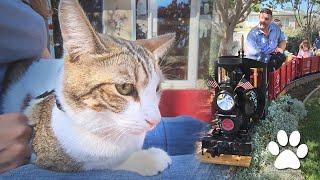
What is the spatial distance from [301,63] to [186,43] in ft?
2.49

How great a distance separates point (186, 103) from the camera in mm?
1930

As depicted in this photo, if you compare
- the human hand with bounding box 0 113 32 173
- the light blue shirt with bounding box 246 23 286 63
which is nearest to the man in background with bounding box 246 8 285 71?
the light blue shirt with bounding box 246 23 286 63

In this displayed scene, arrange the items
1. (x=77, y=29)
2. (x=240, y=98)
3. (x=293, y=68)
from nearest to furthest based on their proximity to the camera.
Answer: (x=77, y=29) → (x=240, y=98) → (x=293, y=68)

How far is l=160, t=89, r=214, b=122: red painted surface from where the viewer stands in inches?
73.0

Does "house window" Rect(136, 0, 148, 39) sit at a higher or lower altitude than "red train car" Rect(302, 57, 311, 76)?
higher

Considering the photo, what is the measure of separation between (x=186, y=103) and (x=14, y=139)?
667 millimetres

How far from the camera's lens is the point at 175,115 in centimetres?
189

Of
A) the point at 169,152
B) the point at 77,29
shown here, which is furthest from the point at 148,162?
the point at 77,29

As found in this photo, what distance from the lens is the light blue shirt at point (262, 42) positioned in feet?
7.13

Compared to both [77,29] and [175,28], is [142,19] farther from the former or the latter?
[77,29]

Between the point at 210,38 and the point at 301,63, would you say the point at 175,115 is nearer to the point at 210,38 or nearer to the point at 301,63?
the point at 210,38

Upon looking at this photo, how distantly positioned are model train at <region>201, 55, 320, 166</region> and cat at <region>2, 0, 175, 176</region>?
34 cm

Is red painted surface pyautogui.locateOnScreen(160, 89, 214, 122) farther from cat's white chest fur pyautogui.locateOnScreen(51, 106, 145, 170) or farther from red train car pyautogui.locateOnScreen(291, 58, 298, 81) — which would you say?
red train car pyautogui.locateOnScreen(291, 58, 298, 81)

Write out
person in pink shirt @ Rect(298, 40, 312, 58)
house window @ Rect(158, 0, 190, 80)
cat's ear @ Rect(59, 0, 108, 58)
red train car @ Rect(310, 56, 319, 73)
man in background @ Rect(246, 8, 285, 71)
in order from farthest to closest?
1. red train car @ Rect(310, 56, 319, 73)
2. person in pink shirt @ Rect(298, 40, 312, 58)
3. man in background @ Rect(246, 8, 285, 71)
4. house window @ Rect(158, 0, 190, 80)
5. cat's ear @ Rect(59, 0, 108, 58)
